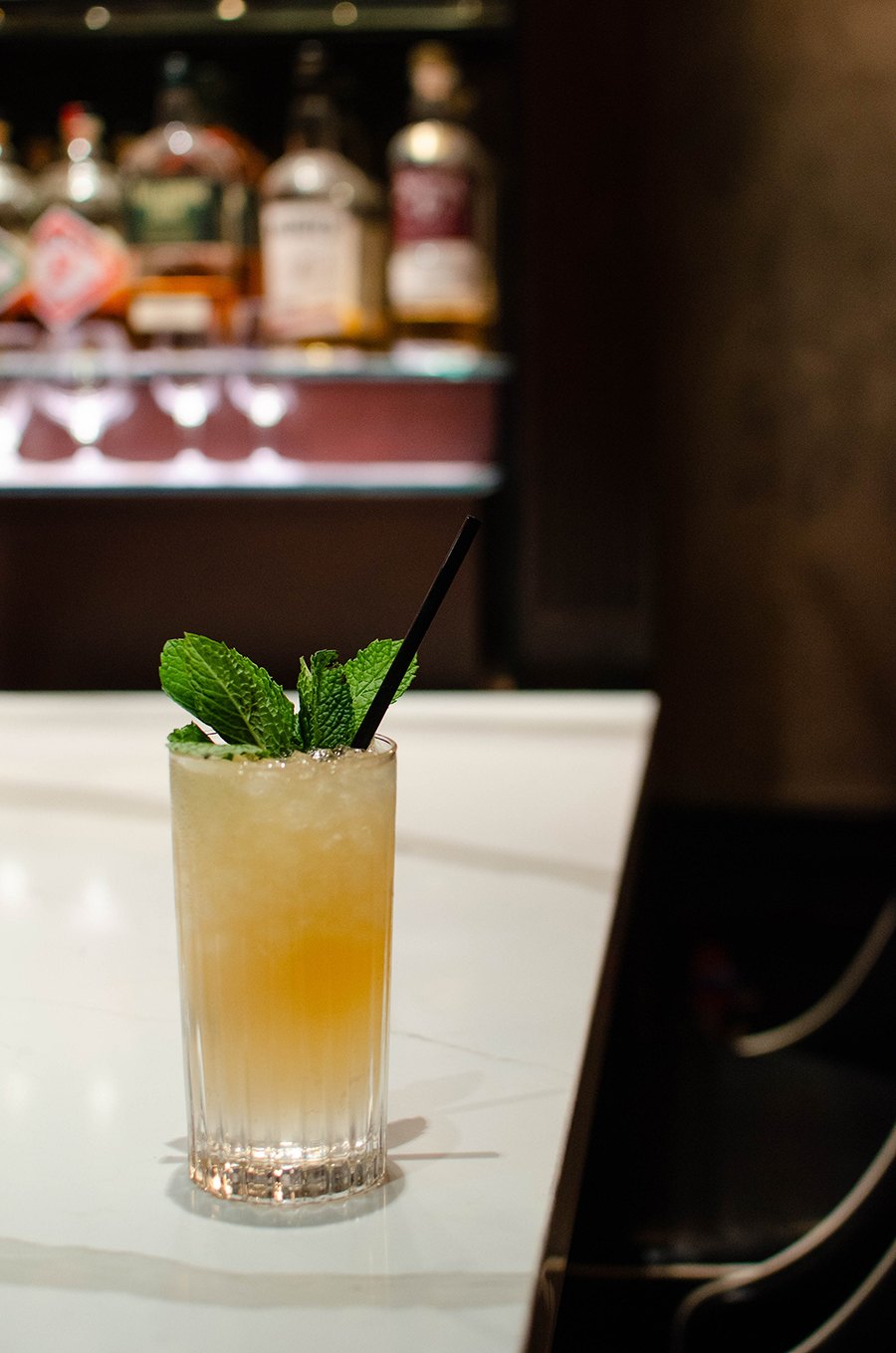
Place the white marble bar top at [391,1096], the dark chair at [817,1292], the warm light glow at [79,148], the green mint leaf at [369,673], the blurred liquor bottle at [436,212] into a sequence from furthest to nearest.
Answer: the warm light glow at [79,148], the blurred liquor bottle at [436,212], the dark chair at [817,1292], the green mint leaf at [369,673], the white marble bar top at [391,1096]

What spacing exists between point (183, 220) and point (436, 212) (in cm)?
33

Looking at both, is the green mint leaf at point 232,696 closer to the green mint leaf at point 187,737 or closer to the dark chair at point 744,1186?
the green mint leaf at point 187,737

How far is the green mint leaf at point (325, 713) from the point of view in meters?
0.52

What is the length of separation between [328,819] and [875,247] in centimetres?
220

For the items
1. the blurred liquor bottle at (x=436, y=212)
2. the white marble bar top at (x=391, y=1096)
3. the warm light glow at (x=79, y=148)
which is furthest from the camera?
the warm light glow at (x=79, y=148)

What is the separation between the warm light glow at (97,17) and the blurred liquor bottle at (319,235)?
267 millimetres

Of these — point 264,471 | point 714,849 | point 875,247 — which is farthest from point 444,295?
point 714,849

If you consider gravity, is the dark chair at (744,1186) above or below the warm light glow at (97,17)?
below

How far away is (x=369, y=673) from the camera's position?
0.55 metres

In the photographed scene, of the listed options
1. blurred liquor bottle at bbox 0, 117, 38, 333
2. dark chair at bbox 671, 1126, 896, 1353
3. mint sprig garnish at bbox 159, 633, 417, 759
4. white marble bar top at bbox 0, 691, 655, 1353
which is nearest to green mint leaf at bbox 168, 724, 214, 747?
mint sprig garnish at bbox 159, 633, 417, 759

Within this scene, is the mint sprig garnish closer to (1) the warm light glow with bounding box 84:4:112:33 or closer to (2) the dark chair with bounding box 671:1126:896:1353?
(2) the dark chair with bounding box 671:1126:896:1353

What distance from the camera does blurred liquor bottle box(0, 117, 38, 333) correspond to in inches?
78.4

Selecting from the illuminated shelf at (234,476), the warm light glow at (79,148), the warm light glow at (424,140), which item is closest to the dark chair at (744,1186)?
the illuminated shelf at (234,476)

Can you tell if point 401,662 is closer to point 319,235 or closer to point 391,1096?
point 391,1096
